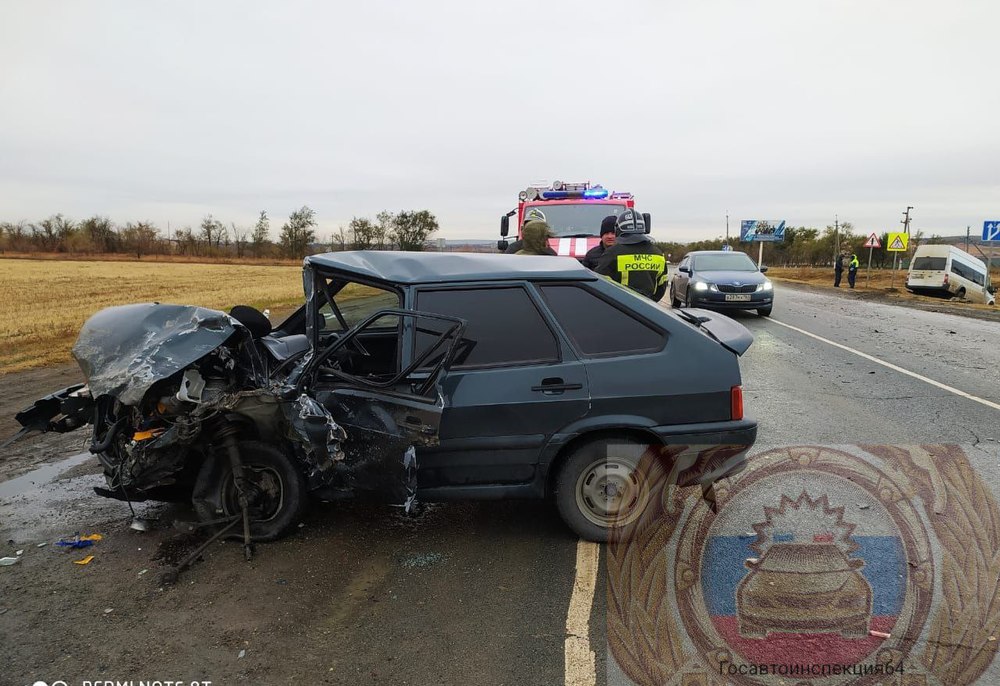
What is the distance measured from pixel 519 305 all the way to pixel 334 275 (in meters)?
1.12

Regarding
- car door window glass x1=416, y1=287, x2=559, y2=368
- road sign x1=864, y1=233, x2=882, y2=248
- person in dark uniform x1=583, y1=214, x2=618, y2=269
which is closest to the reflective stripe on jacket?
person in dark uniform x1=583, y1=214, x2=618, y2=269

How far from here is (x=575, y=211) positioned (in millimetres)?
11883

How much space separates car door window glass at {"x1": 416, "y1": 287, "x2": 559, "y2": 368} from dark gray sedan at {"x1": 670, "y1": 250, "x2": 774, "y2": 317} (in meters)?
11.5

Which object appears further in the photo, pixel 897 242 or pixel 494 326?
pixel 897 242

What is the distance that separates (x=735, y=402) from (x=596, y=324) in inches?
35.8

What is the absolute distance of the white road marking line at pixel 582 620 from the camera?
103 inches

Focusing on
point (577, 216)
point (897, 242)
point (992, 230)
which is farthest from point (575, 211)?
point (897, 242)

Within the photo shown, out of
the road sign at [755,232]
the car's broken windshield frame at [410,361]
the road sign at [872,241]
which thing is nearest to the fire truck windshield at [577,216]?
the car's broken windshield frame at [410,361]

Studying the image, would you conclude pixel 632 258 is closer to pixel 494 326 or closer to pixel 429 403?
pixel 494 326

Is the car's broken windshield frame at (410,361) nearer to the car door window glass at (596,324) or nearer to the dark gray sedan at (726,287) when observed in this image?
the car door window glass at (596,324)

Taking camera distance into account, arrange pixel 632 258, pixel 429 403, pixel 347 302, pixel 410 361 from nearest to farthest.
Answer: pixel 429 403 < pixel 410 361 < pixel 347 302 < pixel 632 258

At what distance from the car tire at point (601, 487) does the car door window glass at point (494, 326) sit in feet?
1.96

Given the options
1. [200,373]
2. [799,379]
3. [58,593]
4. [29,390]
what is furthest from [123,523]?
[799,379]

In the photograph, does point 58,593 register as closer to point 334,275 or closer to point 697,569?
point 334,275
